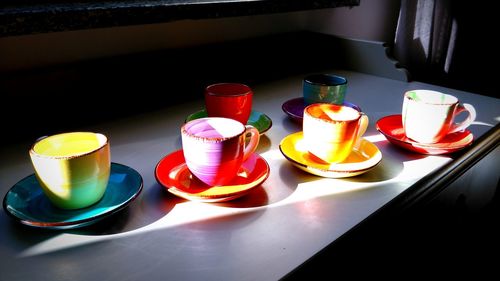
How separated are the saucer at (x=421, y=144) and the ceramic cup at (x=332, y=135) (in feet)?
0.36

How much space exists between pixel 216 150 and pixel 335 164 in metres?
0.20

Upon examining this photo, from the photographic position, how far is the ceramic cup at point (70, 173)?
436mm

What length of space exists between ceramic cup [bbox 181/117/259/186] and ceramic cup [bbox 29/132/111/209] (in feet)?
0.33

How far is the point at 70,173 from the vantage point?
0.44 meters

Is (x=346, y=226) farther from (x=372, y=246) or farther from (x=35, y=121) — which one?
(x=35, y=121)

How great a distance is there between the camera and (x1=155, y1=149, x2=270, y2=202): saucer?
0.50m

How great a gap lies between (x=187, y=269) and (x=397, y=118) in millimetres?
523

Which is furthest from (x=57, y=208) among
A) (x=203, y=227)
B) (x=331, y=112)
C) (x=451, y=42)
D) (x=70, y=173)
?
(x=451, y=42)

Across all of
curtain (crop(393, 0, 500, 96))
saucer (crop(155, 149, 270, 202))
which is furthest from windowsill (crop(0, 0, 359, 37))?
curtain (crop(393, 0, 500, 96))

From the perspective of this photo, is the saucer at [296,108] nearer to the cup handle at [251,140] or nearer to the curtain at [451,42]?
the cup handle at [251,140]

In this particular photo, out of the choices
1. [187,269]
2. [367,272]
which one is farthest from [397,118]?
[187,269]

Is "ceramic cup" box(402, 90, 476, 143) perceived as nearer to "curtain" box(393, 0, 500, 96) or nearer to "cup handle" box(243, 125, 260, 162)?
"cup handle" box(243, 125, 260, 162)

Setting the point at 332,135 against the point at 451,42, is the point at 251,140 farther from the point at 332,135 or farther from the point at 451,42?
the point at 451,42

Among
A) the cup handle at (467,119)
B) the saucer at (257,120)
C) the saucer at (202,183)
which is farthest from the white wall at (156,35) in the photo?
the cup handle at (467,119)
